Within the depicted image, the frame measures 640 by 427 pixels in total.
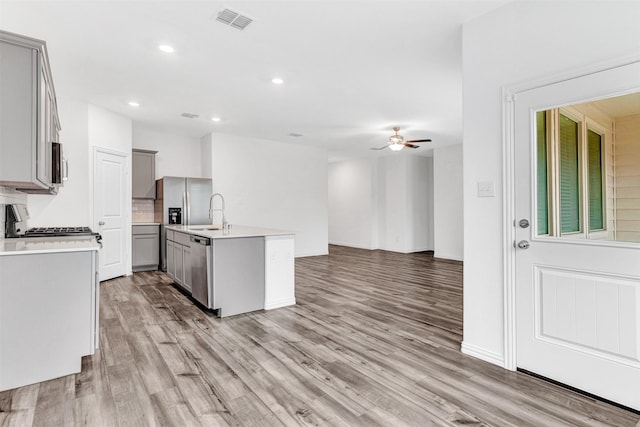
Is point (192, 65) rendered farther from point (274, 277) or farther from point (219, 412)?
point (219, 412)

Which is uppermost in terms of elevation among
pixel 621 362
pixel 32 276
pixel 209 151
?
pixel 209 151

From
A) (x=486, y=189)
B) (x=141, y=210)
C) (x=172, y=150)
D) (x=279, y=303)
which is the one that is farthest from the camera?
(x=172, y=150)

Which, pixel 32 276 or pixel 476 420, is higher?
pixel 32 276

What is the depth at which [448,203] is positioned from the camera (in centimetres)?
823

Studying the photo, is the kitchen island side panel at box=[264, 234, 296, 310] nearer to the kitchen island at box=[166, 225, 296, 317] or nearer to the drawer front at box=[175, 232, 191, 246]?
the kitchen island at box=[166, 225, 296, 317]

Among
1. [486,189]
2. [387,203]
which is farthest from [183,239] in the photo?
[387,203]

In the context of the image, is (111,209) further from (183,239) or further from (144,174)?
(183,239)

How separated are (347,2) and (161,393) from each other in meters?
3.09

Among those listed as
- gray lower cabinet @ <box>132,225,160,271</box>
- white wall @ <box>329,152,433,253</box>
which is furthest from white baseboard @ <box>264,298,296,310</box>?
white wall @ <box>329,152,433,253</box>

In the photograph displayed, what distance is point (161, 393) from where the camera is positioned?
2.14 meters

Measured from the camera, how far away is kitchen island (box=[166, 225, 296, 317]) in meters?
3.66

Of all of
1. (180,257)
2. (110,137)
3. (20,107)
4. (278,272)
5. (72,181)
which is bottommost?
(278,272)

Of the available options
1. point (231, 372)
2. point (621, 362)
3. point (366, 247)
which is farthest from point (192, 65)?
Result: point (366, 247)

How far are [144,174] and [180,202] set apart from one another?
33.9 inches
